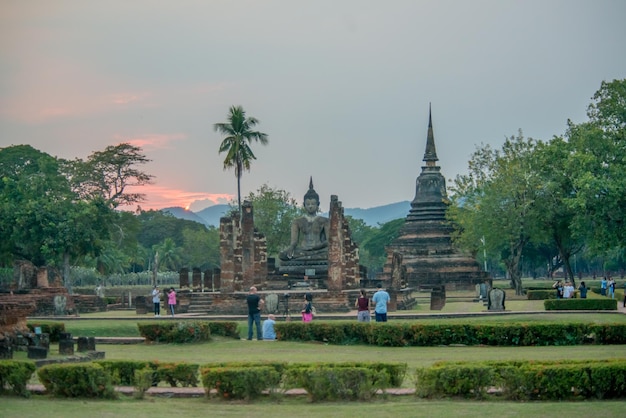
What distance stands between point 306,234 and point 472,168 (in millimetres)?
19633

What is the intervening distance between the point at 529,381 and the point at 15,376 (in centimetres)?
734

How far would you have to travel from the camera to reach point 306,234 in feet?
155

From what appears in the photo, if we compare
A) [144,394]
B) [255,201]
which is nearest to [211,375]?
[144,394]

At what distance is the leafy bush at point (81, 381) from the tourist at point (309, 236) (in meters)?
30.2

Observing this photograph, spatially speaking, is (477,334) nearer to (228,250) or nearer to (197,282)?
(228,250)

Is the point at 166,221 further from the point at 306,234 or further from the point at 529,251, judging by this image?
the point at 306,234

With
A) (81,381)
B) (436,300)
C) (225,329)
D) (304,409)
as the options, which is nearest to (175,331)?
(225,329)

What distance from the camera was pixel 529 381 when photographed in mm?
15375

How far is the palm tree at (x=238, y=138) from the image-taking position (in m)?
54.0

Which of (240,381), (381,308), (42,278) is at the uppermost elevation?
(42,278)

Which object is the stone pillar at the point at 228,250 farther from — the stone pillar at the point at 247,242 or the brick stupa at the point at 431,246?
the brick stupa at the point at 431,246

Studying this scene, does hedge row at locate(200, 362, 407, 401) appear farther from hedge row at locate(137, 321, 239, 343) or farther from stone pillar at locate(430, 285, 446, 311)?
stone pillar at locate(430, 285, 446, 311)

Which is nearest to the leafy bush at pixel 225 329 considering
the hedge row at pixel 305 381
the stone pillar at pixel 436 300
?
the hedge row at pixel 305 381

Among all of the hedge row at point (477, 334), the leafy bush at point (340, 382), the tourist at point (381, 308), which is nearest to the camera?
the leafy bush at point (340, 382)
